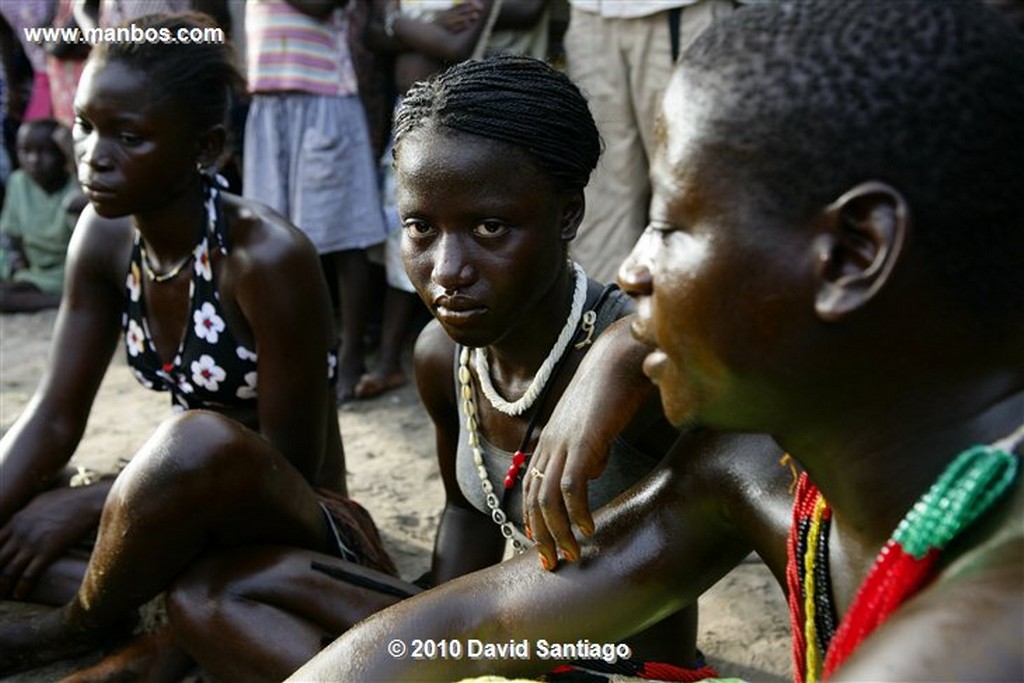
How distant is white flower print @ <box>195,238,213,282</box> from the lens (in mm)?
2938

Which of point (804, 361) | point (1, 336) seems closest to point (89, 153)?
point (804, 361)

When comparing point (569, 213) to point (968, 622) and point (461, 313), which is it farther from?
point (968, 622)

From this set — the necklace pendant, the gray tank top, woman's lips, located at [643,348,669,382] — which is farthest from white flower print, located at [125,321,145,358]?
woman's lips, located at [643,348,669,382]

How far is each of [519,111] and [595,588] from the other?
2.82ft

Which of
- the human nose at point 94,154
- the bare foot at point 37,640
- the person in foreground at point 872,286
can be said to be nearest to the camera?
the person in foreground at point 872,286

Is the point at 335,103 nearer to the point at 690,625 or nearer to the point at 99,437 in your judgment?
the point at 99,437

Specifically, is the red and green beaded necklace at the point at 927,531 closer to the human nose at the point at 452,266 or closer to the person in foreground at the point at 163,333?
the human nose at the point at 452,266

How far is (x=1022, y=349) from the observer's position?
1242 mm

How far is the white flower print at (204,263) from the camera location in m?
2.94

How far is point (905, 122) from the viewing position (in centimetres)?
113

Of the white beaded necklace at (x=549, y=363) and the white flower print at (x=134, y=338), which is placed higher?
the white beaded necklace at (x=549, y=363)

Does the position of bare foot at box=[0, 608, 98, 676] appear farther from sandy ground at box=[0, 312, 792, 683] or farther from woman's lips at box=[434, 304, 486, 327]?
woman's lips at box=[434, 304, 486, 327]

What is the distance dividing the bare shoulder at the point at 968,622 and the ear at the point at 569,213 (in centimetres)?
118

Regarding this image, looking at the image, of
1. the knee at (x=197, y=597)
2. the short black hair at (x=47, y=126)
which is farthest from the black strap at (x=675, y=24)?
the short black hair at (x=47, y=126)
